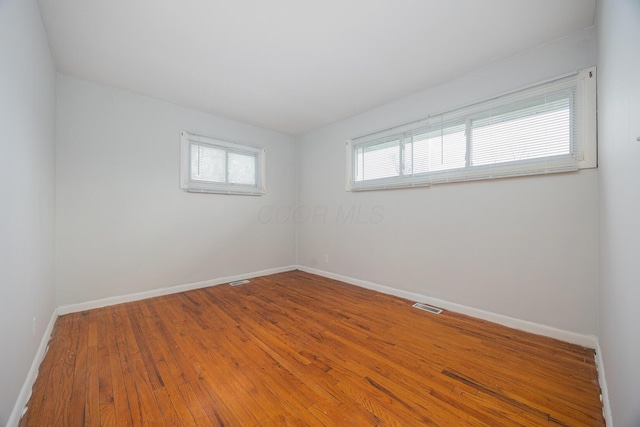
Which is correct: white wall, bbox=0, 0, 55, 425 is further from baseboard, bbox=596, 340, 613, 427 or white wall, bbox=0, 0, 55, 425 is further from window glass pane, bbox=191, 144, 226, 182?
baseboard, bbox=596, 340, 613, 427

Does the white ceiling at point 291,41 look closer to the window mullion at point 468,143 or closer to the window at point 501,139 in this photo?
the window at point 501,139

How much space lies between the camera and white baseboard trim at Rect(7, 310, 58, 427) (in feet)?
4.04

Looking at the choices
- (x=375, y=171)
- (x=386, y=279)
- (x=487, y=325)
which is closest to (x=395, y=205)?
(x=375, y=171)

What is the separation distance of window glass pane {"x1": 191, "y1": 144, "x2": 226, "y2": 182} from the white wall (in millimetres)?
1521

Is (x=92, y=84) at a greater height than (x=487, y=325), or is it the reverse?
(x=92, y=84)

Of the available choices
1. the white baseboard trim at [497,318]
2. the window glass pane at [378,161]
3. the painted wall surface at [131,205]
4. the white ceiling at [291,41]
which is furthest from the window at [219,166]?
the white baseboard trim at [497,318]

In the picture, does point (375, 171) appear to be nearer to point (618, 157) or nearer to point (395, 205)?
point (395, 205)

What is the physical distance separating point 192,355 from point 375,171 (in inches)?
120

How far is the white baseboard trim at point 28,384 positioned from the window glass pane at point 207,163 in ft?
7.44

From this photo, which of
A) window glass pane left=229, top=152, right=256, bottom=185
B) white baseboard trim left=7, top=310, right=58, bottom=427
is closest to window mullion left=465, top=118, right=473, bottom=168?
window glass pane left=229, top=152, right=256, bottom=185

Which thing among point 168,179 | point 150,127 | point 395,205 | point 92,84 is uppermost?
point 92,84

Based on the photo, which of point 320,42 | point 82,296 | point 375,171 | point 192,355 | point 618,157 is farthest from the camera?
point 375,171

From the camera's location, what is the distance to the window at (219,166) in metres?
3.51

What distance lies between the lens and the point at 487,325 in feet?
7.75
